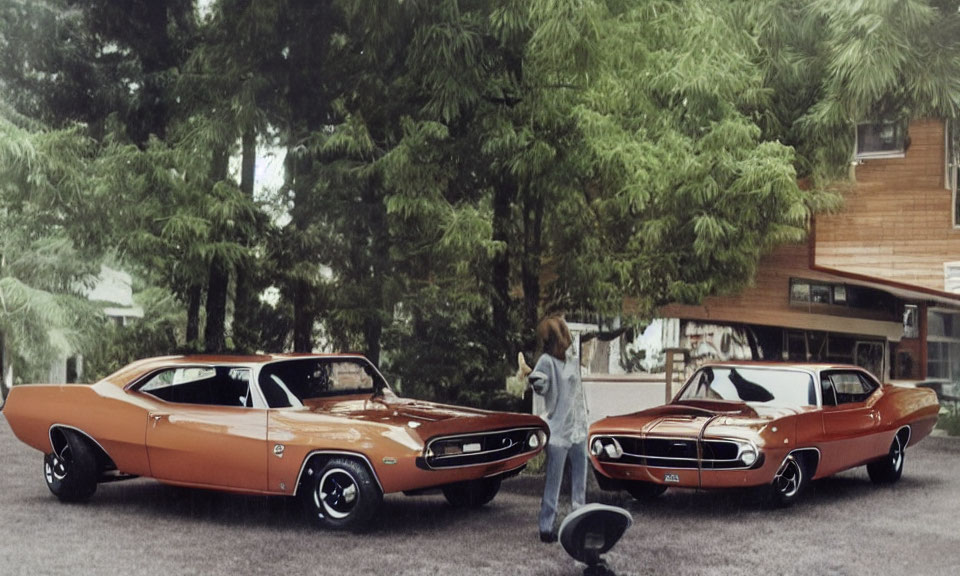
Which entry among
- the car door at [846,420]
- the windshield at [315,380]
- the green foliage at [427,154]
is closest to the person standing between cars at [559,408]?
the windshield at [315,380]

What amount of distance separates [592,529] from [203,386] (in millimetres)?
3087

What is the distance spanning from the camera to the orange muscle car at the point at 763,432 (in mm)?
6449

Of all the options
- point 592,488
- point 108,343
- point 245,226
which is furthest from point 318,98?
point 592,488

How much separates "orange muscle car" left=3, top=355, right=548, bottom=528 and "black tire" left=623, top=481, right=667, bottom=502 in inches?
29.6

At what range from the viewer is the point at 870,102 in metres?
7.91

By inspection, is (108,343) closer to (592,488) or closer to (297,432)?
(297,432)

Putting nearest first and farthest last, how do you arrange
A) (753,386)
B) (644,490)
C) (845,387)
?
(644,490) → (753,386) → (845,387)

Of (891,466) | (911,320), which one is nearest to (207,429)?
(891,466)

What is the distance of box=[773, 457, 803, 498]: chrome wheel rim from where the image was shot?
6.67 metres

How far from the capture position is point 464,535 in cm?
589

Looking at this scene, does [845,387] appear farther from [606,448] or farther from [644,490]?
[606,448]

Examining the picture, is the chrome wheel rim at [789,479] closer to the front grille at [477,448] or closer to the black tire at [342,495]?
the front grille at [477,448]

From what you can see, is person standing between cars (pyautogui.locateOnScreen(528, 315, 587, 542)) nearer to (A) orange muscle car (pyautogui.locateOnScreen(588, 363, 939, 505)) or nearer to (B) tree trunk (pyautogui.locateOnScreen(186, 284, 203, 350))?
(A) orange muscle car (pyautogui.locateOnScreen(588, 363, 939, 505))

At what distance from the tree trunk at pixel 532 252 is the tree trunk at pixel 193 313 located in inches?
101
